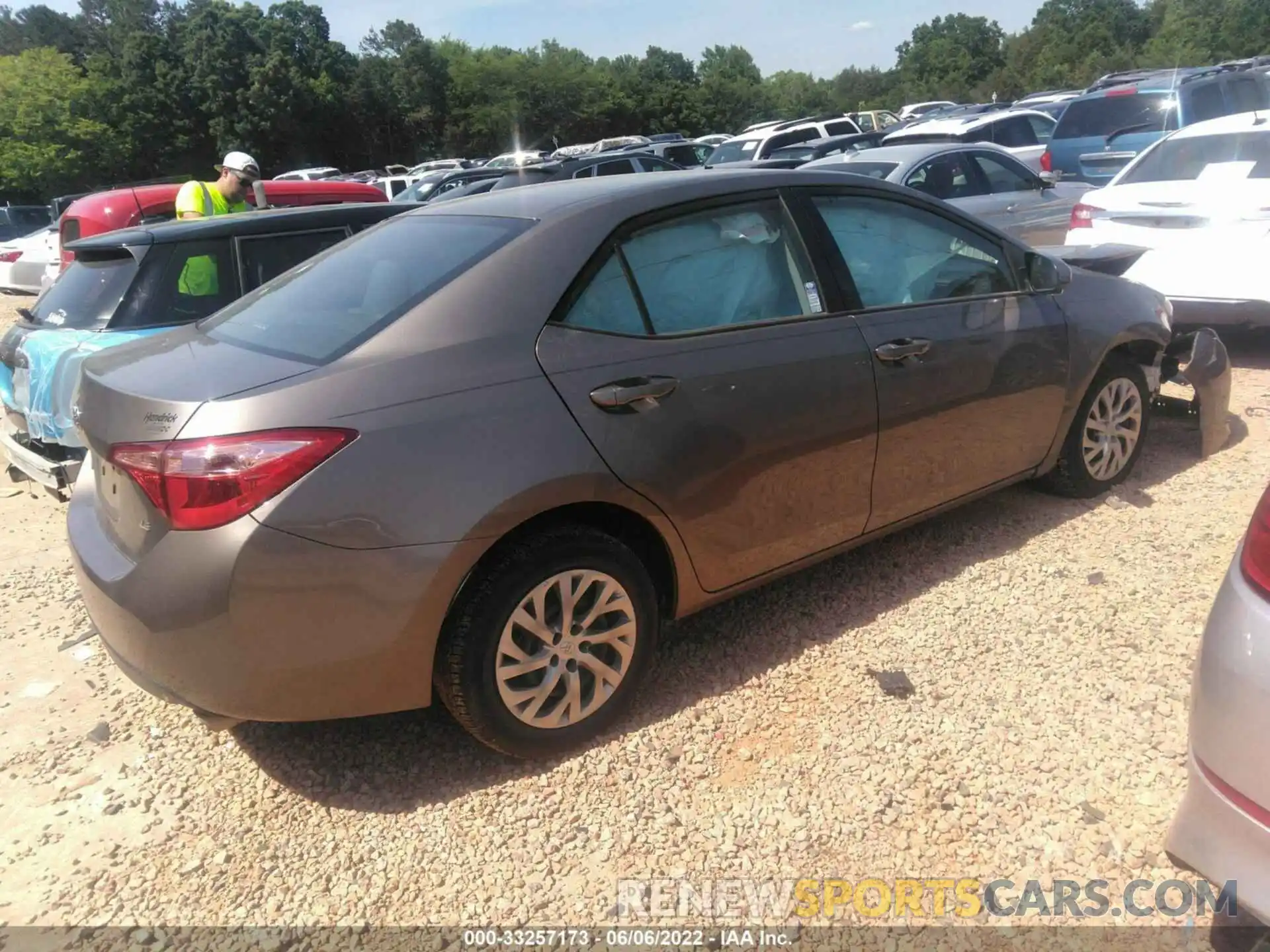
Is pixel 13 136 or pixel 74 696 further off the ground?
pixel 13 136

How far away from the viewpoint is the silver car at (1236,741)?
5.91 feet

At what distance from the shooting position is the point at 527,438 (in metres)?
2.62

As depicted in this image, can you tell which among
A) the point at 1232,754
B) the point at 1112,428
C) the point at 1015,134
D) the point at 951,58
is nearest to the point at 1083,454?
the point at 1112,428

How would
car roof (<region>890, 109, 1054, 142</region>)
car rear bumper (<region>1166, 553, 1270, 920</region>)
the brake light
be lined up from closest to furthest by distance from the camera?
car rear bumper (<region>1166, 553, 1270, 920</region>), the brake light, car roof (<region>890, 109, 1054, 142</region>)

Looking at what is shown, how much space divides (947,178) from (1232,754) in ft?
26.2

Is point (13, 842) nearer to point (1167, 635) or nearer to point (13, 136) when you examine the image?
point (1167, 635)

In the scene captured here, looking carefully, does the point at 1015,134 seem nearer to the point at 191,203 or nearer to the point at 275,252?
the point at 191,203

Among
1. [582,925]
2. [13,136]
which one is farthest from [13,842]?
[13,136]

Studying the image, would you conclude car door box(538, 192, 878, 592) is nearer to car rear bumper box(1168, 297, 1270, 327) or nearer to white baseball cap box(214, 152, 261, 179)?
car rear bumper box(1168, 297, 1270, 327)

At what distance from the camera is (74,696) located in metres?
3.39

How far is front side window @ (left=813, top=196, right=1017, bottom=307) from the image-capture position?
11.7ft

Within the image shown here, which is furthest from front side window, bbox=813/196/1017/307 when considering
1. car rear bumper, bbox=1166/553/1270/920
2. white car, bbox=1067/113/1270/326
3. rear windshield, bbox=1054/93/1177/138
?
rear windshield, bbox=1054/93/1177/138

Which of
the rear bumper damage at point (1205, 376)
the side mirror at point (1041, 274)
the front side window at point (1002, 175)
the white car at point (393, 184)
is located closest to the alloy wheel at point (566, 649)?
the side mirror at point (1041, 274)

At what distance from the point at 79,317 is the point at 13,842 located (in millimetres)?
2717
